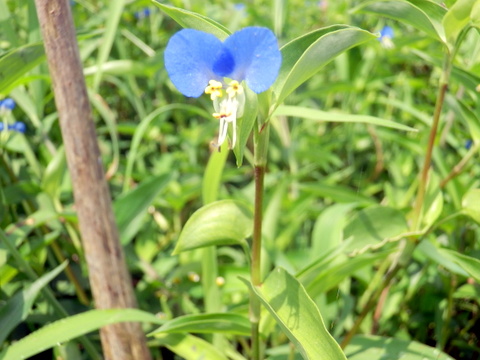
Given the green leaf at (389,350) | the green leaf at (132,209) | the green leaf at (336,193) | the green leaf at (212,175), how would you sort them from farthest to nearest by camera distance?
the green leaf at (336,193), the green leaf at (132,209), the green leaf at (212,175), the green leaf at (389,350)

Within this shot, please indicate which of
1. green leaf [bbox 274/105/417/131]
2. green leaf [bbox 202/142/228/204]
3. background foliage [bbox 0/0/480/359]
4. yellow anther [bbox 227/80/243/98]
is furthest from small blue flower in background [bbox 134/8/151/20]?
yellow anther [bbox 227/80/243/98]

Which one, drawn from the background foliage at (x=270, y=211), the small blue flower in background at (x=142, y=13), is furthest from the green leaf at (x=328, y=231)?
the small blue flower in background at (x=142, y=13)

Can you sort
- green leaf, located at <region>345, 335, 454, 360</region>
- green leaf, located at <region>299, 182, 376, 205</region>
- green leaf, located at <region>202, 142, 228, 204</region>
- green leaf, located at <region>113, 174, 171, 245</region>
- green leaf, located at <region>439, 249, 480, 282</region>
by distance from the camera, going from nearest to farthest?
1. green leaf, located at <region>439, 249, 480, 282</region>
2. green leaf, located at <region>345, 335, 454, 360</region>
3. green leaf, located at <region>202, 142, 228, 204</region>
4. green leaf, located at <region>113, 174, 171, 245</region>
5. green leaf, located at <region>299, 182, 376, 205</region>

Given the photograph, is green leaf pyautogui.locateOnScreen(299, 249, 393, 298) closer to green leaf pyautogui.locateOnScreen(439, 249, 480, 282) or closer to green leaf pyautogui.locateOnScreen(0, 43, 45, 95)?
→ green leaf pyautogui.locateOnScreen(439, 249, 480, 282)

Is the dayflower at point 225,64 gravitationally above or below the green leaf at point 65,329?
above

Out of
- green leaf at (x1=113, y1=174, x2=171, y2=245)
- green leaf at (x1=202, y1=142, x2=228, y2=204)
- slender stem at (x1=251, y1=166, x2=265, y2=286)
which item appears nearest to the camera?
slender stem at (x1=251, y1=166, x2=265, y2=286)

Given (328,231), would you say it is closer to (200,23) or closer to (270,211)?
(270,211)

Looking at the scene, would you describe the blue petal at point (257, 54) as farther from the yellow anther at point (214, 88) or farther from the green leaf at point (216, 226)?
the green leaf at point (216, 226)
